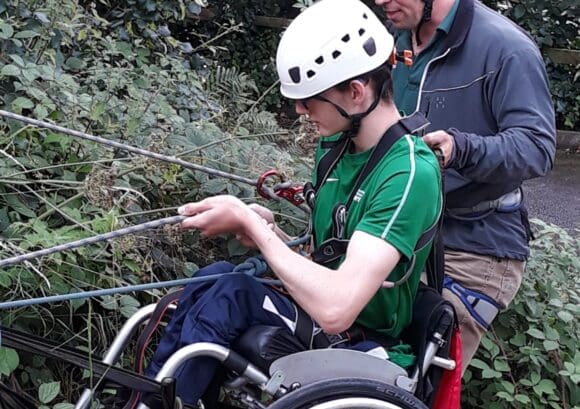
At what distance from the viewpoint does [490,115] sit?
3.53 metres

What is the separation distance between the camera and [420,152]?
2906mm

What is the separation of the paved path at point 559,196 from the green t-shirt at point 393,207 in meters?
5.10

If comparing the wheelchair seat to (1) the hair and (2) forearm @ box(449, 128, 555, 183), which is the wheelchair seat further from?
(1) the hair

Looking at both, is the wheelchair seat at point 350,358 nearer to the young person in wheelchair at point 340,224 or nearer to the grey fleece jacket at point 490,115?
the young person in wheelchair at point 340,224

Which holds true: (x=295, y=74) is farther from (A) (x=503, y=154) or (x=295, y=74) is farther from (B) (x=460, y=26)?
(B) (x=460, y=26)

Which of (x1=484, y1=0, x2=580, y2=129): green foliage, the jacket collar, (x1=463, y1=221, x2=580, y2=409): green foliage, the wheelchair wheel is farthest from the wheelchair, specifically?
(x1=484, y1=0, x2=580, y2=129): green foliage

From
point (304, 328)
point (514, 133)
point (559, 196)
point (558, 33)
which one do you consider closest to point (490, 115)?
point (514, 133)

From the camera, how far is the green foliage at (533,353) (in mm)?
4395

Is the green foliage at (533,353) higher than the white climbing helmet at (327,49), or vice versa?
the white climbing helmet at (327,49)

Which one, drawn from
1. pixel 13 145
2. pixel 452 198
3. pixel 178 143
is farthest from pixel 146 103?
pixel 452 198

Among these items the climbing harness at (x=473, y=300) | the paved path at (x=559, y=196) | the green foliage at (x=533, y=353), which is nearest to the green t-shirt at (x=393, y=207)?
the climbing harness at (x=473, y=300)

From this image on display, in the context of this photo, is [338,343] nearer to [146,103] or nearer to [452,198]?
[452,198]

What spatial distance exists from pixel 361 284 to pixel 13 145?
77.9 inches

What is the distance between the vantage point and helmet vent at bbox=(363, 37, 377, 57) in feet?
9.70
